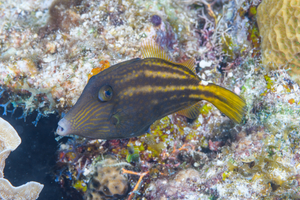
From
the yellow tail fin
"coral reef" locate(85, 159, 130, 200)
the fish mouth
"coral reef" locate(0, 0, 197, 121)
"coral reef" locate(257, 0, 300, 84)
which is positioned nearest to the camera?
the fish mouth

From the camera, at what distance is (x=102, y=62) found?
3227 millimetres

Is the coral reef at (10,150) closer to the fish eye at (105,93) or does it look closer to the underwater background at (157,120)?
the underwater background at (157,120)

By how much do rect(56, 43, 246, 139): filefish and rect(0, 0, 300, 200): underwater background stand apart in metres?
0.83

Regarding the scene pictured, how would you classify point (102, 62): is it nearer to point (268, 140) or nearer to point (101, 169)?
point (101, 169)

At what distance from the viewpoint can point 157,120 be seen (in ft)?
10.6

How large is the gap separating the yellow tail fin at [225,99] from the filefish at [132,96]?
0.01 m

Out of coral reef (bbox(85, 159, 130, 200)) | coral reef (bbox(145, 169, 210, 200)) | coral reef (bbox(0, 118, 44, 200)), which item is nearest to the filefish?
coral reef (bbox(85, 159, 130, 200))

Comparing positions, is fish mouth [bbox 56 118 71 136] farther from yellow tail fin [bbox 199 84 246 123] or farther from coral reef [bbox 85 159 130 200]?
yellow tail fin [bbox 199 84 246 123]

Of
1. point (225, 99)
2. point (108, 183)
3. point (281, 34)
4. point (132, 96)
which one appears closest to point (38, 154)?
point (108, 183)

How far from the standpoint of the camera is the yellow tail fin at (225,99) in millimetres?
2406

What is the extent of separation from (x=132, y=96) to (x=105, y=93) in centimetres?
31

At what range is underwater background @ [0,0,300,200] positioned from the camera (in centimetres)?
308

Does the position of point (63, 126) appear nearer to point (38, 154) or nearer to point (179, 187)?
point (38, 154)

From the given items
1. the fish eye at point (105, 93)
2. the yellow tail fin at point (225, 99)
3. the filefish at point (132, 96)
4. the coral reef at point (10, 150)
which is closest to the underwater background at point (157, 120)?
the coral reef at point (10, 150)
